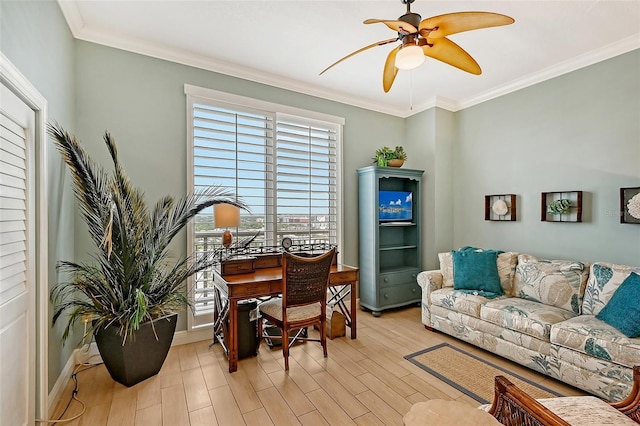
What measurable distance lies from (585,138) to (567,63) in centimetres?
83

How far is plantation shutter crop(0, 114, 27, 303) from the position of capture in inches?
60.2

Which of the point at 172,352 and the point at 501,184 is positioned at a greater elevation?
the point at 501,184

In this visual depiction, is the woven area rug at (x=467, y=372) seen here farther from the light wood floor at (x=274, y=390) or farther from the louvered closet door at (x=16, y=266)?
the louvered closet door at (x=16, y=266)

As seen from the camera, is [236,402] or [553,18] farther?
[553,18]

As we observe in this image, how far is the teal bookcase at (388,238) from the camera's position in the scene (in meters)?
3.94

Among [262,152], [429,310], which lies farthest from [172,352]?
[429,310]

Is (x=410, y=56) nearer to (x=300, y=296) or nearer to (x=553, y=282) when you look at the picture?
(x=300, y=296)

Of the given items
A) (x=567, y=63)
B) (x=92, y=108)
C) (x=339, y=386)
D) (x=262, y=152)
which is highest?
(x=567, y=63)

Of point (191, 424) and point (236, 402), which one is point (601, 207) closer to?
point (236, 402)

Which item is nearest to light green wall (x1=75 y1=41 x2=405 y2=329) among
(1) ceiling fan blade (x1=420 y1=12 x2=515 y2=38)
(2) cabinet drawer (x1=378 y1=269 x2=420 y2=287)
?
(1) ceiling fan blade (x1=420 y1=12 x2=515 y2=38)

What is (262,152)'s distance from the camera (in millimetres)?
3502

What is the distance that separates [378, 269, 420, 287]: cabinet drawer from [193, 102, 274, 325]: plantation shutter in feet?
5.26

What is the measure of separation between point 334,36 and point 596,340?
3186 mm

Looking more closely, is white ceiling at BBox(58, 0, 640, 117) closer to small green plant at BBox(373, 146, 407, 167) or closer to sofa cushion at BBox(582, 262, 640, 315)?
small green plant at BBox(373, 146, 407, 167)
